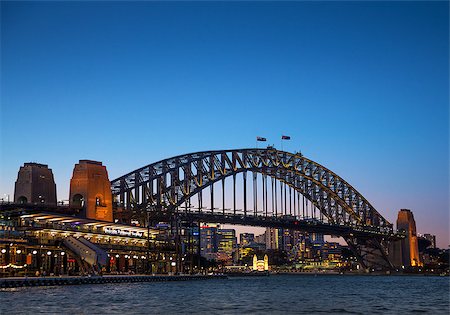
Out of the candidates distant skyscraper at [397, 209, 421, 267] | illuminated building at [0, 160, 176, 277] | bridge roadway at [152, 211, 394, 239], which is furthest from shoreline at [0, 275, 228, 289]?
distant skyscraper at [397, 209, 421, 267]

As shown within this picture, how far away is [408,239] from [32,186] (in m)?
94.4

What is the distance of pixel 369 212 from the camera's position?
161875 millimetres

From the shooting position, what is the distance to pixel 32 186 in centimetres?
9400

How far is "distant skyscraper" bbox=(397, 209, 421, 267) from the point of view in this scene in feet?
520

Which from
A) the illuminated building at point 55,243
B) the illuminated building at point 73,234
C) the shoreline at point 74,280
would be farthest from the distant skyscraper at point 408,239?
the illuminated building at point 55,243

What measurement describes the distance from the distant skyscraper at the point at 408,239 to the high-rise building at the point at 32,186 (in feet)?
298

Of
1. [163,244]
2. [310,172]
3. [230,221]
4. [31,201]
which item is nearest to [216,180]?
[230,221]

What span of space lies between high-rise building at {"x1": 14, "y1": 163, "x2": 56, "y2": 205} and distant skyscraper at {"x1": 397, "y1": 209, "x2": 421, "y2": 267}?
9086 centimetres

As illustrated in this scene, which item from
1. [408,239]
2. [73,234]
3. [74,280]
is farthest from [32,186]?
[408,239]

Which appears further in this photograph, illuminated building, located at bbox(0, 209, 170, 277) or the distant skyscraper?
the distant skyscraper

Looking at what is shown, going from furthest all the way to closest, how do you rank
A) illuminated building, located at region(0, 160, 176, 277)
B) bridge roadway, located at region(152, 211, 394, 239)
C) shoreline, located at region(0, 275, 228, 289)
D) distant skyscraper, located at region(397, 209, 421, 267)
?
1. distant skyscraper, located at region(397, 209, 421, 267)
2. bridge roadway, located at region(152, 211, 394, 239)
3. illuminated building, located at region(0, 160, 176, 277)
4. shoreline, located at region(0, 275, 228, 289)

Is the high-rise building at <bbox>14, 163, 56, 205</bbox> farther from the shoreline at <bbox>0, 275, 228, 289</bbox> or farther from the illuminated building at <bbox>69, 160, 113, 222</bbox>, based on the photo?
the shoreline at <bbox>0, 275, 228, 289</bbox>

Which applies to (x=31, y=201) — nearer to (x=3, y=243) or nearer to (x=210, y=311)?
(x=3, y=243)

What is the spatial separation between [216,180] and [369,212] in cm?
5178
